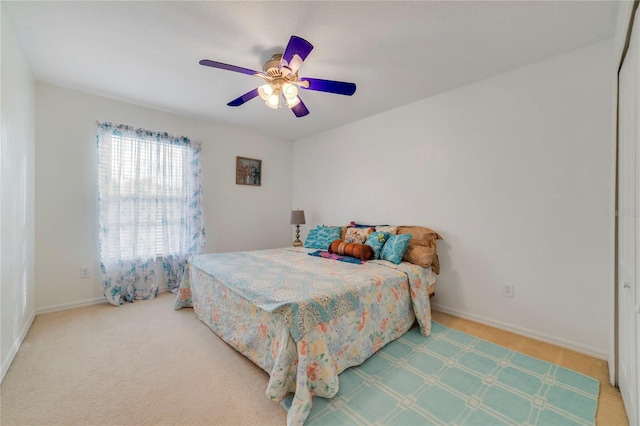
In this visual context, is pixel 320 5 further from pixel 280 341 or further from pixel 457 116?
pixel 280 341

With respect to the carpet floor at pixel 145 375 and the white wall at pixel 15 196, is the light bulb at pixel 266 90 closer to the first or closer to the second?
the white wall at pixel 15 196

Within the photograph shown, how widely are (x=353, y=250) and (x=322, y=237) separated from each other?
85 cm

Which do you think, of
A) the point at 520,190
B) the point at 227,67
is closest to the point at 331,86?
the point at 227,67

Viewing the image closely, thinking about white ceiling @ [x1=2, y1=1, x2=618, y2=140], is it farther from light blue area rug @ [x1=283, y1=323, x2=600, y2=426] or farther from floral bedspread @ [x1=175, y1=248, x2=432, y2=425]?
light blue area rug @ [x1=283, y1=323, x2=600, y2=426]

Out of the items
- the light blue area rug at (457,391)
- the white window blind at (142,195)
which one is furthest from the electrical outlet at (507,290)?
the white window blind at (142,195)

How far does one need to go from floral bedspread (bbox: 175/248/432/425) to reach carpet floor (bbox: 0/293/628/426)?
168mm

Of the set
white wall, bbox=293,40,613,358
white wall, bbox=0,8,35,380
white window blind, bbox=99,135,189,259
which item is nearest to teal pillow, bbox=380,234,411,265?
white wall, bbox=293,40,613,358

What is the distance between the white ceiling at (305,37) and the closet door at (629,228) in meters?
0.62

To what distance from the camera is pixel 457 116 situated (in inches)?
109

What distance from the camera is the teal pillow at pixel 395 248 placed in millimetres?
2650

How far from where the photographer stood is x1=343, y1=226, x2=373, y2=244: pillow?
3.14 metres

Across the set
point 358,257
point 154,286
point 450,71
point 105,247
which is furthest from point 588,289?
point 105,247

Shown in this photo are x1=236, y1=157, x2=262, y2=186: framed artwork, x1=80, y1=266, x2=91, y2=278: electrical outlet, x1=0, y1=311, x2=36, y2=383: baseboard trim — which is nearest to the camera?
x1=0, y1=311, x2=36, y2=383: baseboard trim

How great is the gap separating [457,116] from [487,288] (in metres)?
1.80
